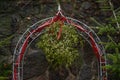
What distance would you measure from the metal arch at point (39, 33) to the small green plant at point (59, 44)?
15 cm

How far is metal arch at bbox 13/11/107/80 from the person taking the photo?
4.82 metres

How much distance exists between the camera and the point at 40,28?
4.85 metres

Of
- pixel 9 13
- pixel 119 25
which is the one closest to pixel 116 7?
pixel 119 25

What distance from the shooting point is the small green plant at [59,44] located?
15.0 feet

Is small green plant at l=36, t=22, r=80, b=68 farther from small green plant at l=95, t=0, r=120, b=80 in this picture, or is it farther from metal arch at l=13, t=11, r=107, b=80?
small green plant at l=95, t=0, r=120, b=80

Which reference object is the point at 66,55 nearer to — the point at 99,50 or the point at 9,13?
the point at 99,50

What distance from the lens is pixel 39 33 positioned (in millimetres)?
4969

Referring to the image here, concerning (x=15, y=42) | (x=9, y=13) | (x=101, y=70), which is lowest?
(x=101, y=70)

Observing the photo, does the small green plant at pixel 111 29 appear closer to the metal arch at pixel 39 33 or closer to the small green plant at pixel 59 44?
the metal arch at pixel 39 33

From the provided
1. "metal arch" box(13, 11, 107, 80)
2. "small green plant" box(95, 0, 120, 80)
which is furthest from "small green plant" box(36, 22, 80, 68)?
"small green plant" box(95, 0, 120, 80)

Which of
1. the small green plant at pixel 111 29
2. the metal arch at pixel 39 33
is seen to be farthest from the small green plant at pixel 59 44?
the small green plant at pixel 111 29

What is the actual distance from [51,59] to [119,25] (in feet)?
3.89

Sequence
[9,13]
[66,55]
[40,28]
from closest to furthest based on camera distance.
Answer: [66,55] < [40,28] < [9,13]

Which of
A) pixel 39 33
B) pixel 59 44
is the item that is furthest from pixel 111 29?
pixel 39 33
